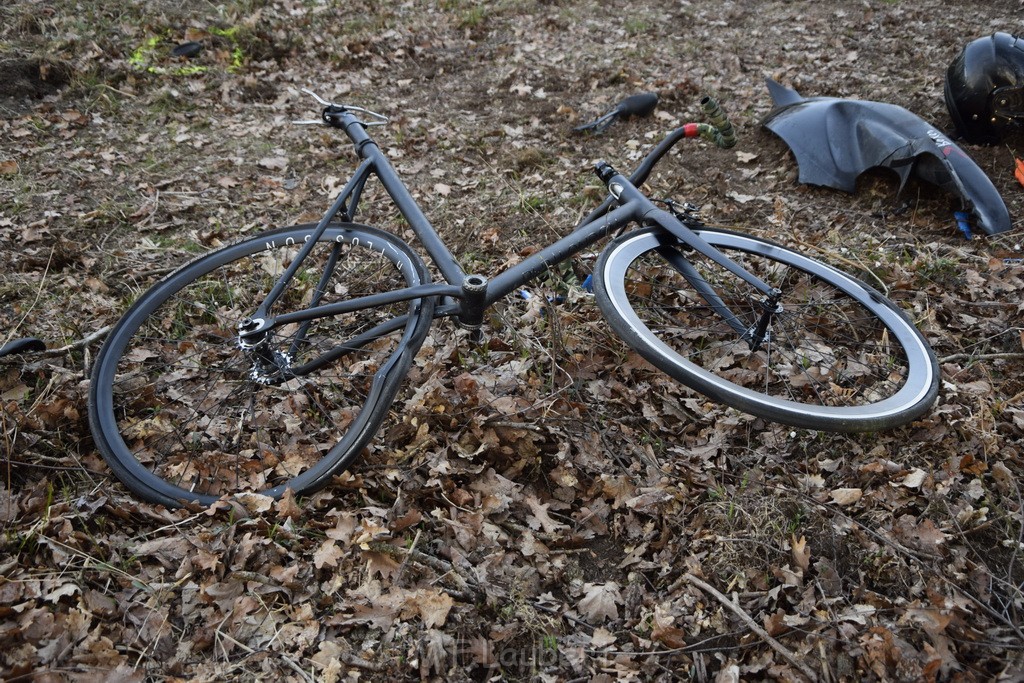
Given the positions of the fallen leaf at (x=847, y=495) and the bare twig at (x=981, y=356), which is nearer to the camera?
the fallen leaf at (x=847, y=495)

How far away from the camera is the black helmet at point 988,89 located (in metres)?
5.27

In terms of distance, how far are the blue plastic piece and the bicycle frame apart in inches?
102

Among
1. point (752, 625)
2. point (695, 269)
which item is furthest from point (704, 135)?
point (752, 625)

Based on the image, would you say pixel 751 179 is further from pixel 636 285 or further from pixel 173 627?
pixel 173 627

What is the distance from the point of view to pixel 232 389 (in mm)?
3570

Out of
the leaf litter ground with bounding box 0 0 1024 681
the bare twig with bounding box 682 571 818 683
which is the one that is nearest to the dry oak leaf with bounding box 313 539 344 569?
the leaf litter ground with bounding box 0 0 1024 681

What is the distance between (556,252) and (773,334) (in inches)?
54.8

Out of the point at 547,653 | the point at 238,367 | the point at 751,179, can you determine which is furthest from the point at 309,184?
the point at 547,653

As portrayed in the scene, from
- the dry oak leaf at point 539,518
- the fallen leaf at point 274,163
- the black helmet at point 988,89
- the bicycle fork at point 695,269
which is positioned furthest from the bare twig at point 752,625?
the fallen leaf at point 274,163

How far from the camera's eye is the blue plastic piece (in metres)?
4.72

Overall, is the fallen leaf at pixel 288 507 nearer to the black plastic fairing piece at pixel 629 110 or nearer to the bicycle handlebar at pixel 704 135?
the bicycle handlebar at pixel 704 135

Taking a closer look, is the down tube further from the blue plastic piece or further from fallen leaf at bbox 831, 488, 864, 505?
the blue plastic piece

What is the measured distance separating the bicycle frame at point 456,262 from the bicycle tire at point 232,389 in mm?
111

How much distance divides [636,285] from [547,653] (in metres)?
2.17
